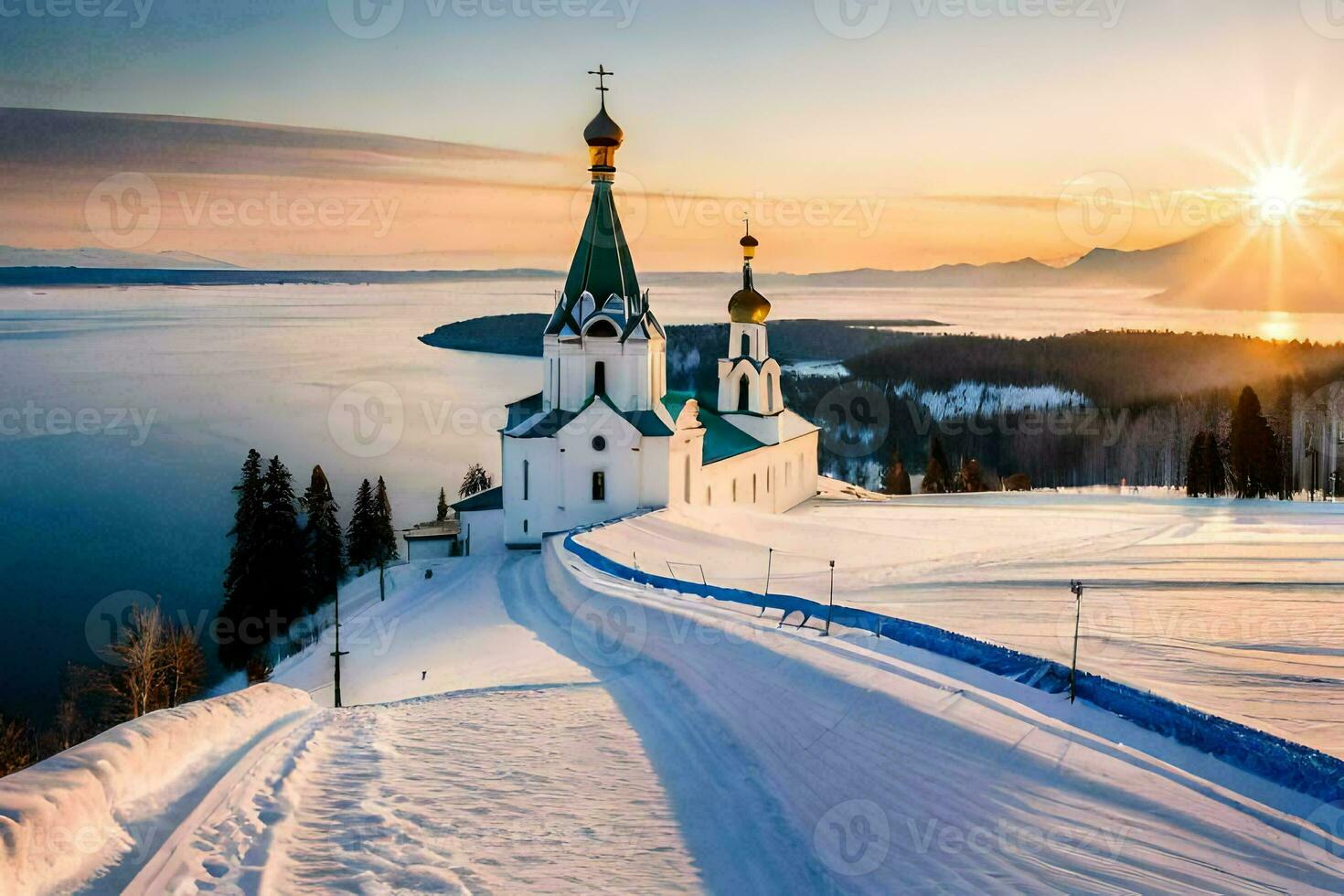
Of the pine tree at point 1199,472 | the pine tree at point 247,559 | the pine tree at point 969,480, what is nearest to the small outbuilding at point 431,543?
the pine tree at point 247,559

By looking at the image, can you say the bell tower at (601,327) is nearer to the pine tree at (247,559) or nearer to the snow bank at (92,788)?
the pine tree at (247,559)

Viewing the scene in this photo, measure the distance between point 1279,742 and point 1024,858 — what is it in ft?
7.20

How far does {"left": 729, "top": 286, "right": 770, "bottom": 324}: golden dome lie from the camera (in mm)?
37219

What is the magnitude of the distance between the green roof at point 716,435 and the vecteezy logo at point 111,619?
16.3m

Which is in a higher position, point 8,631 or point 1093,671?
point 1093,671

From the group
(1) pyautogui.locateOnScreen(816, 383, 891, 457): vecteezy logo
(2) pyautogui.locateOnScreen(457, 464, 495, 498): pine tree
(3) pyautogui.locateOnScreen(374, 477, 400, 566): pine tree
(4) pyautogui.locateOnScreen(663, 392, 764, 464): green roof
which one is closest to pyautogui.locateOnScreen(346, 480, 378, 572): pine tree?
(3) pyautogui.locateOnScreen(374, 477, 400, 566): pine tree

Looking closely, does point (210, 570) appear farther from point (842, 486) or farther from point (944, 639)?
point (944, 639)

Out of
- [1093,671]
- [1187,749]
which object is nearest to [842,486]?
[1093,671]

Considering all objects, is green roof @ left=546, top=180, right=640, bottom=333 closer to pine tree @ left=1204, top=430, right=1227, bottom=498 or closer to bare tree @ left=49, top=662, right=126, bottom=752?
bare tree @ left=49, top=662, right=126, bottom=752

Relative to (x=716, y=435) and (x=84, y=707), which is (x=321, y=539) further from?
(x=716, y=435)

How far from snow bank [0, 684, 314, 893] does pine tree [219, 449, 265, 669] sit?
27.5 metres

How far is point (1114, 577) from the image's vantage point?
1752 centimetres

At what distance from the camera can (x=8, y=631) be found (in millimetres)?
32344

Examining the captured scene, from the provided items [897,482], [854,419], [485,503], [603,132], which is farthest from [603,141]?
[854,419]
